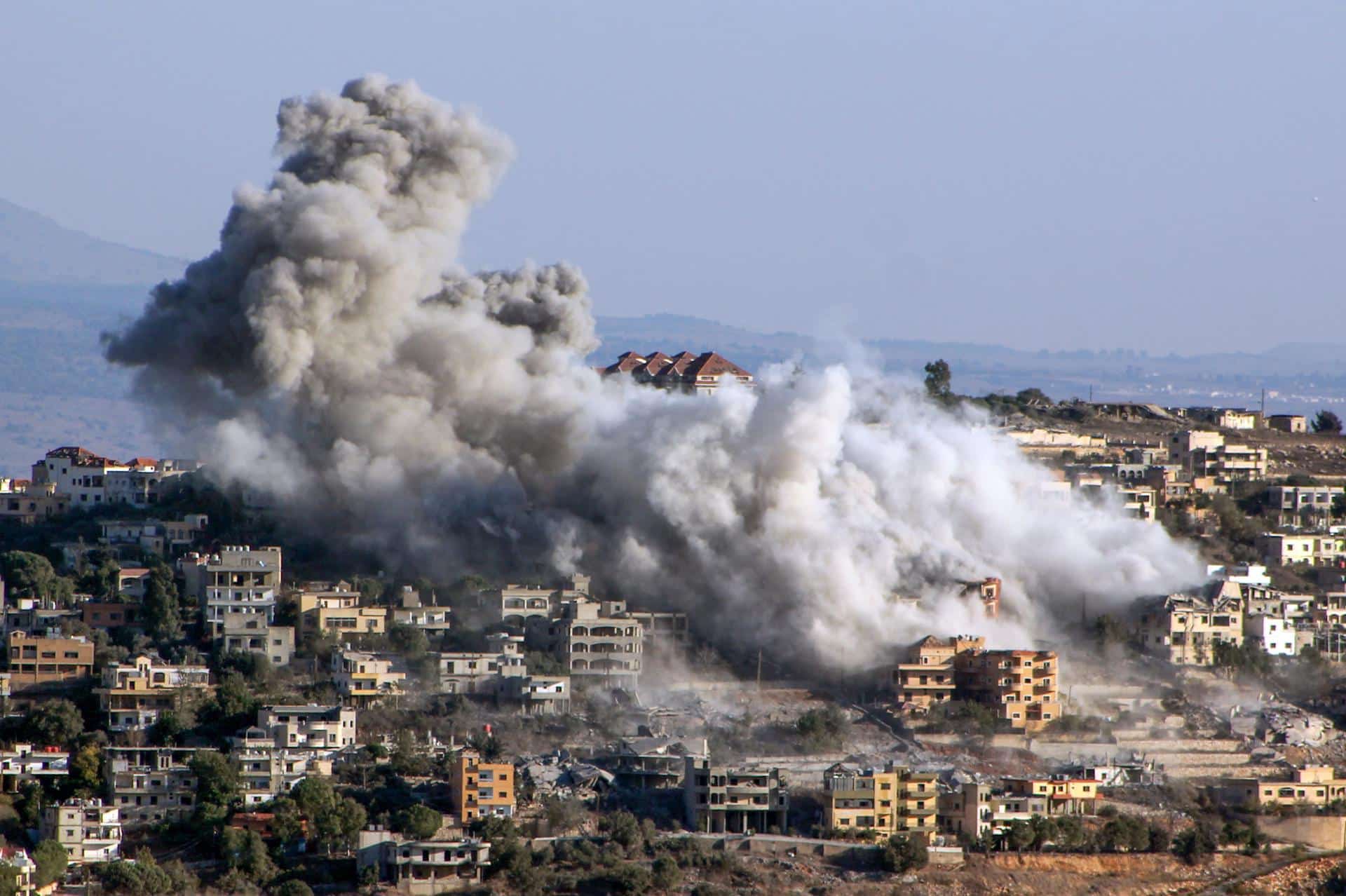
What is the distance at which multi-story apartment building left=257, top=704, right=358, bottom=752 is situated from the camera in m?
43.0

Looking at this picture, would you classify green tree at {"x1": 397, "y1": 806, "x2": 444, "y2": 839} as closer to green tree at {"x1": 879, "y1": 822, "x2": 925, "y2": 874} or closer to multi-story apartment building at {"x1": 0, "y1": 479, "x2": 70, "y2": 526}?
green tree at {"x1": 879, "y1": 822, "x2": 925, "y2": 874}

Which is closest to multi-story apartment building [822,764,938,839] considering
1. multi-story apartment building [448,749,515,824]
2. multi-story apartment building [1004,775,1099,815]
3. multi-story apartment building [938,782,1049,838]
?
multi-story apartment building [938,782,1049,838]

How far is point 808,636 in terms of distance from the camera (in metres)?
49.2

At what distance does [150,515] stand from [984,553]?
52.2 ft

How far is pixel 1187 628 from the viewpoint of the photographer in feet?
167

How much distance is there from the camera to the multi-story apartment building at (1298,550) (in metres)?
56.9

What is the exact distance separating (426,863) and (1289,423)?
1508 inches

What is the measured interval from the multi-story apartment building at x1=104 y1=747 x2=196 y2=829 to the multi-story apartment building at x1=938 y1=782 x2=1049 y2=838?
35.9 ft

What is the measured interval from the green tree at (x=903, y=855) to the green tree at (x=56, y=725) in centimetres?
1213

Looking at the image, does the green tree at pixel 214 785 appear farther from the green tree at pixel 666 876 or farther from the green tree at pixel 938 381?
the green tree at pixel 938 381

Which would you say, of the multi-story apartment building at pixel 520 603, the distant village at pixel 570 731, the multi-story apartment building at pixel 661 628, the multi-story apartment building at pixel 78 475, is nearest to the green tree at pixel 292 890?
the distant village at pixel 570 731

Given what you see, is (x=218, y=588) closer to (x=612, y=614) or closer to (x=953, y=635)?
(x=612, y=614)

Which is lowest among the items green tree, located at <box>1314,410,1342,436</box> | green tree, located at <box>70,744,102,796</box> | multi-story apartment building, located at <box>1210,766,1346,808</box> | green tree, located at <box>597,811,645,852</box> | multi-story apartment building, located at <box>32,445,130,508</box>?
green tree, located at <box>597,811,645,852</box>

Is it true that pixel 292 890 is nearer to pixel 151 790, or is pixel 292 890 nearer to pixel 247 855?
pixel 247 855
